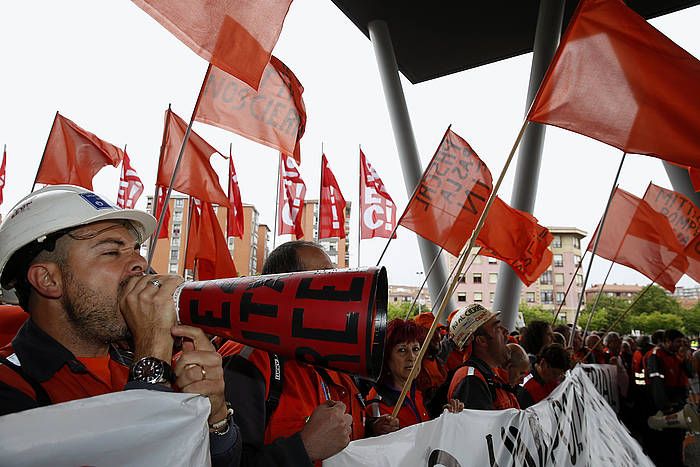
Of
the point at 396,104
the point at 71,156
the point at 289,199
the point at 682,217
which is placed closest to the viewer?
the point at 71,156

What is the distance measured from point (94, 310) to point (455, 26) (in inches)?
456

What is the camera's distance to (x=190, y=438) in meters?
1.03

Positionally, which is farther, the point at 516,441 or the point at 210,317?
Result: the point at 516,441

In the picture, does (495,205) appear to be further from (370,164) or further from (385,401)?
(385,401)

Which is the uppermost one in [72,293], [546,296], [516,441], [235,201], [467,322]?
[235,201]

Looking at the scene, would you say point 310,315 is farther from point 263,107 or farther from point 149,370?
point 263,107

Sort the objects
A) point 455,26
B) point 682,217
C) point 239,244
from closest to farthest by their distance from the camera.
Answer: point 682,217, point 455,26, point 239,244

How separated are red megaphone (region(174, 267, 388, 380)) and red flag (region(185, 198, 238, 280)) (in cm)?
554

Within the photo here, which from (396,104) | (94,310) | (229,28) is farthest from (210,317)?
(396,104)

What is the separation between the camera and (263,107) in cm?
462

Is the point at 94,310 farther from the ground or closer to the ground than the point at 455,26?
closer to the ground

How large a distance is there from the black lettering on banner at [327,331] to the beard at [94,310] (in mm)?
619

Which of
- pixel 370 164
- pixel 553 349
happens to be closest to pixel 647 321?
pixel 370 164

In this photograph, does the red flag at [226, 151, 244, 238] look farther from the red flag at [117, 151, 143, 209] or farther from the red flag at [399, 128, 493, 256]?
the red flag at [399, 128, 493, 256]
